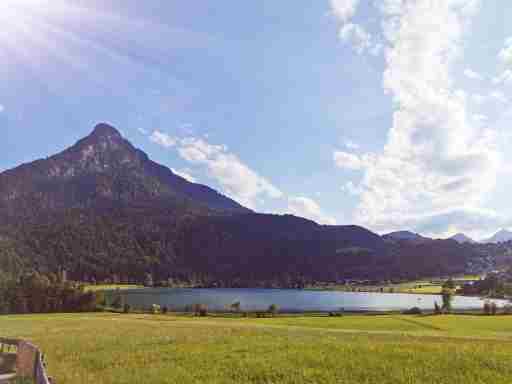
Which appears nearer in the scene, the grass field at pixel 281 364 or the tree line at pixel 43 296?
the grass field at pixel 281 364

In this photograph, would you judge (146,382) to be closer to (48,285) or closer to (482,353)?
(482,353)

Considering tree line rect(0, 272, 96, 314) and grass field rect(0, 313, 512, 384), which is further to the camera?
tree line rect(0, 272, 96, 314)

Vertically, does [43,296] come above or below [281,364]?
below

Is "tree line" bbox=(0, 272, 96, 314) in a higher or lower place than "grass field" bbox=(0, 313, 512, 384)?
lower

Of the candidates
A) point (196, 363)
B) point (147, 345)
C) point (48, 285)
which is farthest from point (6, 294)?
point (196, 363)

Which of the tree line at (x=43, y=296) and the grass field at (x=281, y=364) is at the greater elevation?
the grass field at (x=281, y=364)

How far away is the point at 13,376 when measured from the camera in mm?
13102

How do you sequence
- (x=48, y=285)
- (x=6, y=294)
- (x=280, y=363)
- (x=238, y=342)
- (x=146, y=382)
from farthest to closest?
(x=48, y=285) → (x=6, y=294) → (x=238, y=342) → (x=280, y=363) → (x=146, y=382)

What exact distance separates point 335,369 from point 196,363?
528 cm

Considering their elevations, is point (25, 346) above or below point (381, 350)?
above

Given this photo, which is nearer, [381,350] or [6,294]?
[381,350]

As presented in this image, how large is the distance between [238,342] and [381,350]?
297 inches

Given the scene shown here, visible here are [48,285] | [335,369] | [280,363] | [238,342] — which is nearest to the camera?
[335,369]

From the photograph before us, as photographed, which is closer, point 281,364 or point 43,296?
point 281,364
